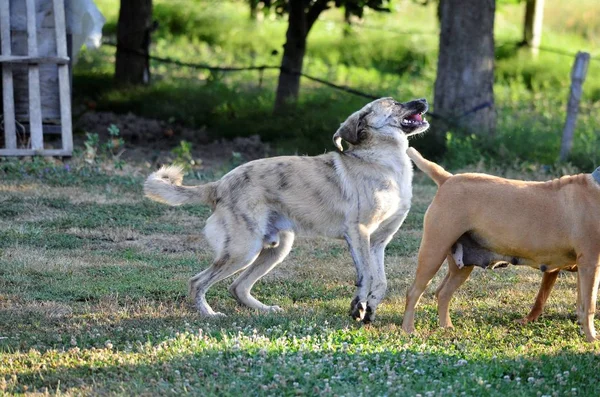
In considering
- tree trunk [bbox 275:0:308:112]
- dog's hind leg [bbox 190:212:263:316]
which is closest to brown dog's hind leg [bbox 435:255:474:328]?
dog's hind leg [bbox 190:212:263:316]

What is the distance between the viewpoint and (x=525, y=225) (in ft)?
20.5

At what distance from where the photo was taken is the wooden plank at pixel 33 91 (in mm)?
10953

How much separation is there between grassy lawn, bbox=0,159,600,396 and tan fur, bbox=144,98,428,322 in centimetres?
30

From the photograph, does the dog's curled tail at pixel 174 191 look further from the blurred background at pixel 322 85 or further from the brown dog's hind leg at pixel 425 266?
the blurred background at pixel 322 85

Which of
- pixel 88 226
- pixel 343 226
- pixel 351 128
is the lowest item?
pixel 88 226

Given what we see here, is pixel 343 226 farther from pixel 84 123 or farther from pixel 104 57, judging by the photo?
pixel 104 57

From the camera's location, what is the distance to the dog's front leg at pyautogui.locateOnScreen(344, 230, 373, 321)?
646cm

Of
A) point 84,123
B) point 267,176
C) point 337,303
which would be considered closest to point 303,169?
point 267,176

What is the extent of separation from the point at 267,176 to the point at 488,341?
1875 mm


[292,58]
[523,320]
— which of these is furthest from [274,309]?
[292,58]

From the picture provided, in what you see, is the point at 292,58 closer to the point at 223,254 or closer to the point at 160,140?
the point at 160,140

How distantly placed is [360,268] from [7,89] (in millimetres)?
6015

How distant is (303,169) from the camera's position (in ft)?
22.6

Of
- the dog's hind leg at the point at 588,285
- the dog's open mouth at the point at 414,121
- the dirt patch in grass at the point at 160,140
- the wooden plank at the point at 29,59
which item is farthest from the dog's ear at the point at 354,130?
the dirt patch in grass at the point at 160,140
